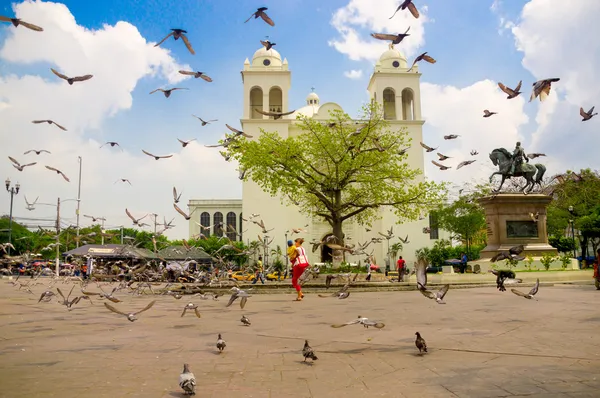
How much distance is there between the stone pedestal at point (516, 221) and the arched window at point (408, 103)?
3511cm

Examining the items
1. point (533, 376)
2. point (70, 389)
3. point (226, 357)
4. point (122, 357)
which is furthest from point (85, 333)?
point (533, 376)

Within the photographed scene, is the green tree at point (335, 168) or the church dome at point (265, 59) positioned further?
the church dome at point (265, 59)

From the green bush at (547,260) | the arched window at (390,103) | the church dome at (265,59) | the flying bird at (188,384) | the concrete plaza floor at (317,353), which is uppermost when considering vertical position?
the church dome at (265,59)

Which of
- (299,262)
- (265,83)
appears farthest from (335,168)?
(265,83)

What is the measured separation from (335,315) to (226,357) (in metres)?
4.03

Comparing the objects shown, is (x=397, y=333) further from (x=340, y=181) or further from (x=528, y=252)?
(x=340, y=181)

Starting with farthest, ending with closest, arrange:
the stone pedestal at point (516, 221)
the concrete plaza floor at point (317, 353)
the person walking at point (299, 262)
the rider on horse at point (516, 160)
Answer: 1. the rider on horse at point (516, 160)
2. the stone pedestal at point (516, 221)
3. the person walking at point (299, 262)
4. the concrete plaza floor at point (317, 353)

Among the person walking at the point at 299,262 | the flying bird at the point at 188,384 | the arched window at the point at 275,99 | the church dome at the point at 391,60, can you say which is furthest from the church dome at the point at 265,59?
the flying bird at the point at 188,384

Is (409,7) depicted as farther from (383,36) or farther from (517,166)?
(517,166)

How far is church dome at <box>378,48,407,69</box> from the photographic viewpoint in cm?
5576

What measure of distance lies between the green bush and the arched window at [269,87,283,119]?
3917 centimetres

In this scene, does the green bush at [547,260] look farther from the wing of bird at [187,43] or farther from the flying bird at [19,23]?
the flying bird at [19,23]

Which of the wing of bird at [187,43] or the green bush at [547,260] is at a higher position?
the wing of bird at [187,43]

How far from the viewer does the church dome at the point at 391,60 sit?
5576 centimetres
